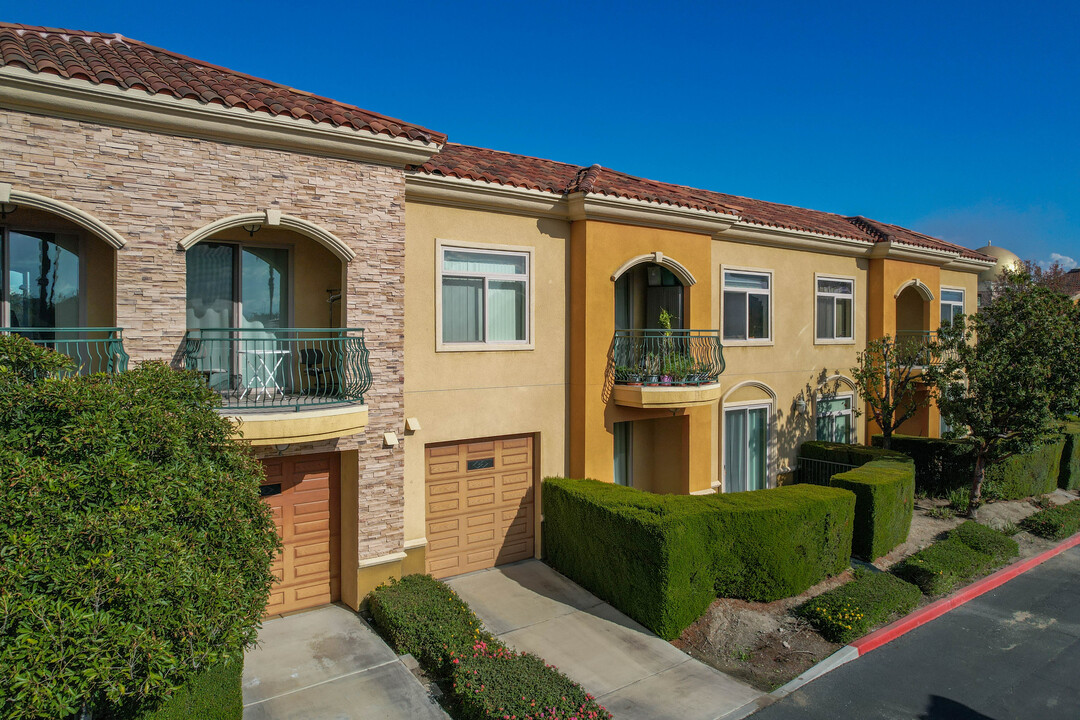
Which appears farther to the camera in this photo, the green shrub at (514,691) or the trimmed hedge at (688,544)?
the trimmed hedge at (688,544)

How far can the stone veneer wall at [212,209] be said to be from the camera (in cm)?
756

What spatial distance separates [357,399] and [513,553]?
15.3 feet

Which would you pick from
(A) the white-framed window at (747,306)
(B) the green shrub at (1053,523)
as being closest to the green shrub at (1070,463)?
(B) the green shrub at (1053,523)

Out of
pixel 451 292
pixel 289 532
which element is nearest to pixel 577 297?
pixel 451 292

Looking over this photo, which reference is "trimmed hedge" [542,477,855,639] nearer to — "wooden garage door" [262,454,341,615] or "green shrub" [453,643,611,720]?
"green shrub" [453,643,611,720]

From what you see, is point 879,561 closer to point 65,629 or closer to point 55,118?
point 65,629

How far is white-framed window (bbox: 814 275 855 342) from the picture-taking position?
57.2ft

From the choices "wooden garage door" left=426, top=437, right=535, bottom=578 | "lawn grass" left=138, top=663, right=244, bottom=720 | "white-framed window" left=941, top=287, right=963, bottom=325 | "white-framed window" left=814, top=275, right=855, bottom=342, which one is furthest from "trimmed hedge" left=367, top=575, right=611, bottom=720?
"white-framed window" left=941, top=287, right=963, bottom=325

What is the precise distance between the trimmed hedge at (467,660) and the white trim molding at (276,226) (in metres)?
4.96

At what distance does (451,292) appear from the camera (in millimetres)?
11148

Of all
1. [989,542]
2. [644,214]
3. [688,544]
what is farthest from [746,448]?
[688,544]

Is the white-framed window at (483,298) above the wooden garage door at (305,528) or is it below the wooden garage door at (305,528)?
above

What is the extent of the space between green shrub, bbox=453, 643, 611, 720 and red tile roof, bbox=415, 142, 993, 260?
717 centimetres

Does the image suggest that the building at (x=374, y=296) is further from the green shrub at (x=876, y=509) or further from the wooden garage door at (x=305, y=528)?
the green shrub at (x=876, y=509)
